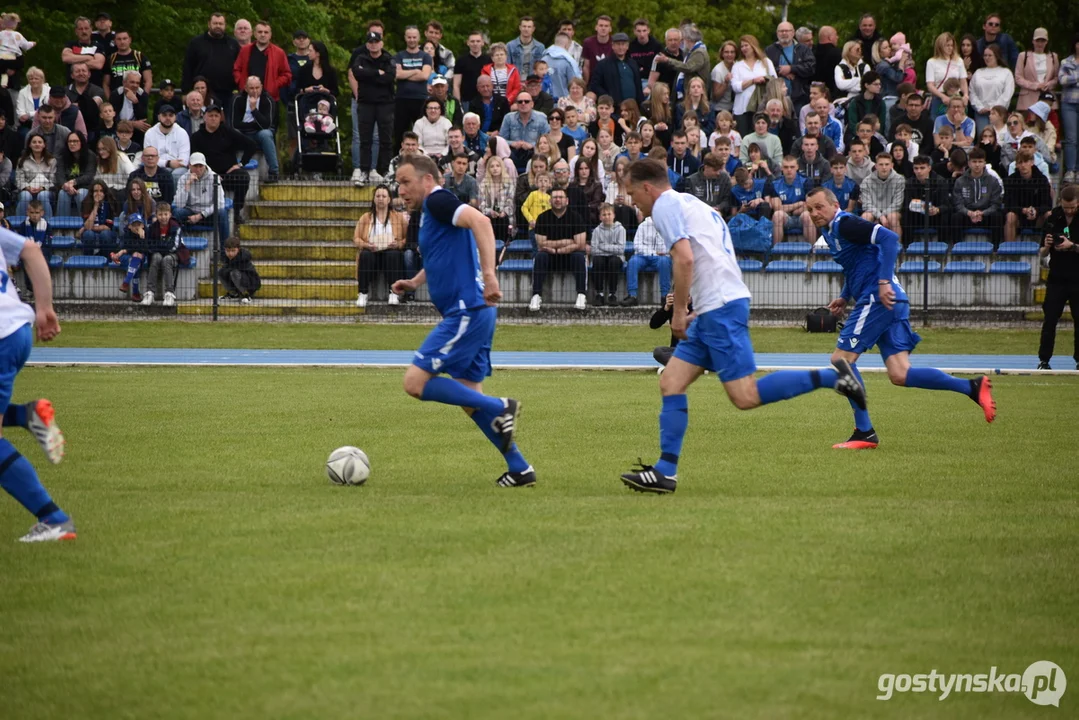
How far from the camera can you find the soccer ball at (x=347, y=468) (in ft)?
27.0

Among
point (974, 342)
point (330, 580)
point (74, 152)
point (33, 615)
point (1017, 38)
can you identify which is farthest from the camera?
point (1017, 38)

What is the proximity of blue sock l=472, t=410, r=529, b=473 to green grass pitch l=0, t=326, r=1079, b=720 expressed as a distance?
26 centimetres

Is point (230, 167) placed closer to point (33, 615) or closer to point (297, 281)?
point (297, 281)

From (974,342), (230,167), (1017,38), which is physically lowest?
(974,342)

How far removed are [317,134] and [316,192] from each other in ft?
4.54

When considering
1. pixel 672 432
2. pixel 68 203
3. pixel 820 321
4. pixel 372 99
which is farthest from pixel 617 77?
pixel 672 432

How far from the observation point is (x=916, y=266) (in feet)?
66.0

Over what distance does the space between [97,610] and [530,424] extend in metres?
6.19

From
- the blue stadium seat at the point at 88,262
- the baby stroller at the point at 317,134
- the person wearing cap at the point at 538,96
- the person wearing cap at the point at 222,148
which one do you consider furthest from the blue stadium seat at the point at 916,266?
the blue stadium seat at the point at 88,262

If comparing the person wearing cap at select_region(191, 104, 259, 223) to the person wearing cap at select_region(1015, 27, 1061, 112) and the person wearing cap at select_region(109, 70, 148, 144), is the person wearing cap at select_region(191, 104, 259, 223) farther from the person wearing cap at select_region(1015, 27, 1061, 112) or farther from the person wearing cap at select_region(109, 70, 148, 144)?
the person wearing cap at select_region(1015, 27, 1061, 112)

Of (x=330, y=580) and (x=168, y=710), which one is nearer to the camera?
(x=168, y=710)

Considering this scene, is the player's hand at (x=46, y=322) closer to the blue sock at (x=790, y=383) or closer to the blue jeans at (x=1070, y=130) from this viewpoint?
the blue sock at (x=790, y=383)

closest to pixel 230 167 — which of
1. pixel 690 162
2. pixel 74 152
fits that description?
pixel 74 152

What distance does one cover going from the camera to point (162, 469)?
889cm
